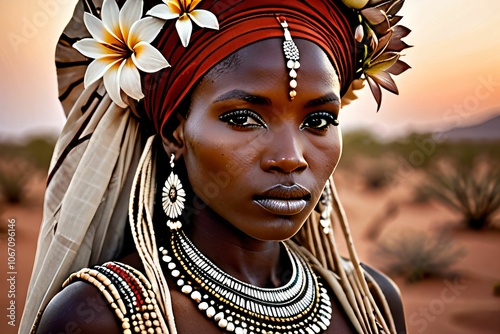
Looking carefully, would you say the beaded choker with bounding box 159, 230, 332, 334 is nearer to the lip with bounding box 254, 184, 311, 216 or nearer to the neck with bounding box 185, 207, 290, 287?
the neck with bounding box 185, 207, 290, 287

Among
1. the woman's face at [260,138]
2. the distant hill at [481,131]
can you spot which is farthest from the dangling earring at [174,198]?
the distant hill at [481,131]

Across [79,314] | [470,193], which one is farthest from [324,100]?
[470,193]

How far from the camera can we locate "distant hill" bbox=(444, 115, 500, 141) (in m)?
21.3

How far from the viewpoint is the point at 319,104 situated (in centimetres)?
234

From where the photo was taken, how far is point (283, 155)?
221cm

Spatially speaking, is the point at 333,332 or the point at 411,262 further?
the point at 411,262

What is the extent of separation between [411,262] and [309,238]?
31.3 feet

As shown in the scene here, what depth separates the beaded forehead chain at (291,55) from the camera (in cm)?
225

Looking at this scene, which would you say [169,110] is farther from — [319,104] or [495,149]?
[495,149]

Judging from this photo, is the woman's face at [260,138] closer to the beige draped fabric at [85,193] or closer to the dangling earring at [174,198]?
the dangling earring at [174,198]

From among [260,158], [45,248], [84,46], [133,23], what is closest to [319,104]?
[260,158]

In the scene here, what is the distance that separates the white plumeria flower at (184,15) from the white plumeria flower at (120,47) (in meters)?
0.04

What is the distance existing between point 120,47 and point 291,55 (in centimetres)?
64

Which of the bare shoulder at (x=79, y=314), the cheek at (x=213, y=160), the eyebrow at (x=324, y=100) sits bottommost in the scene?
the bare shoulder at (x=79, y=314)
